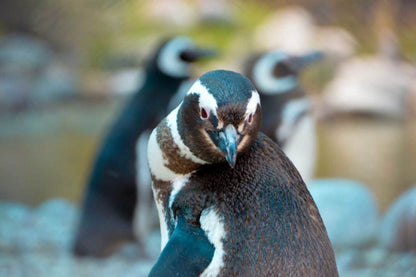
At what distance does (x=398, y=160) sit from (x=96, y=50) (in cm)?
679

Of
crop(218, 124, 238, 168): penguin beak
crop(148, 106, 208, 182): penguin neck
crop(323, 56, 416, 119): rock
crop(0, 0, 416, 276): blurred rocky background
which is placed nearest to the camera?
crop(218, 124, 238, 168): penguin beak

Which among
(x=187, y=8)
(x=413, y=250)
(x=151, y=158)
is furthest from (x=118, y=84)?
(x=151, y=158)

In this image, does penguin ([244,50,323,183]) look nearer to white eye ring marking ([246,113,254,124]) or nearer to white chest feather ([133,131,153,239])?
white chest feather ([133,131,153,239])

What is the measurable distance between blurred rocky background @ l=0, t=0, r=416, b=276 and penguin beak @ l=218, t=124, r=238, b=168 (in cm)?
42

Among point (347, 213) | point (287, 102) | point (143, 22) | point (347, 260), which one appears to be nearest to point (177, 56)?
point (287, 102)

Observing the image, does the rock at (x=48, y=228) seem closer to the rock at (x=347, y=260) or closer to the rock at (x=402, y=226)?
the rock at (x=347, y=260)

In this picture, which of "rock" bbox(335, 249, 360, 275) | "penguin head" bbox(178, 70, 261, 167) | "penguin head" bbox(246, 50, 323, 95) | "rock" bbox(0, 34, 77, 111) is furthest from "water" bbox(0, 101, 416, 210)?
"penguin head" bbox(178, 70, 261, 167)

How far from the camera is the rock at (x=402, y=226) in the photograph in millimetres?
3561

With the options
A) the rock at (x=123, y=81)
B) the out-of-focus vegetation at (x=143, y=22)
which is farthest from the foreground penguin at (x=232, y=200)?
the rock at (x=123, y=81)

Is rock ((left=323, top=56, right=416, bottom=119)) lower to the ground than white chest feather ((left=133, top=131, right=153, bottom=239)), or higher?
higher

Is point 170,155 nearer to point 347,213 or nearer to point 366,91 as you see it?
point 347,213

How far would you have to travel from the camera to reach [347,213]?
4137 mm

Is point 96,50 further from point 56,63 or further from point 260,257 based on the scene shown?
point 260,257

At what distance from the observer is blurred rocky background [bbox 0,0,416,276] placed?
2047 mm
